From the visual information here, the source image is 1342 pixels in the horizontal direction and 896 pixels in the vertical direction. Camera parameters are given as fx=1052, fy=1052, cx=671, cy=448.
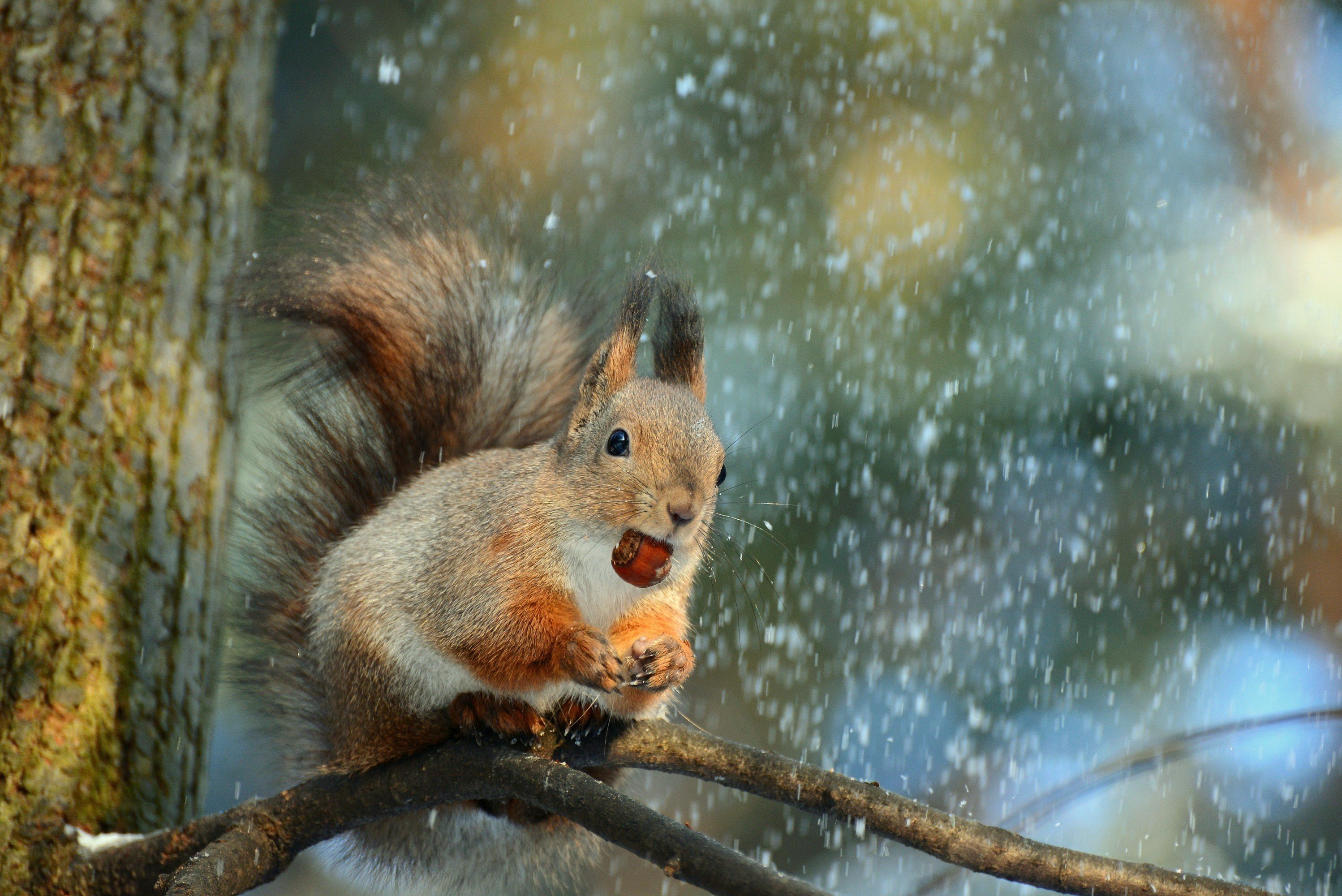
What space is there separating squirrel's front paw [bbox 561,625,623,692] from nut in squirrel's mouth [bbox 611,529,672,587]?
0.22ft

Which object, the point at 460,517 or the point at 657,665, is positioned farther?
the point at 460,517

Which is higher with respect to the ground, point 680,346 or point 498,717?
point 680,346

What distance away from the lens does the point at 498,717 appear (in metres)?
1.06

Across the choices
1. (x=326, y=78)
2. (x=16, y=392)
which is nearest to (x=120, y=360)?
(x=16, y=392)

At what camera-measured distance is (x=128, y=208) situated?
3.99 ft

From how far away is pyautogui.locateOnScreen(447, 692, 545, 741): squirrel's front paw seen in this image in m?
1.05

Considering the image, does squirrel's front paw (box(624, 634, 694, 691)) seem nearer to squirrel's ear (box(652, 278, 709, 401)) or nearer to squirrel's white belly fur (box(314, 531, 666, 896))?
squirrel's white belly fur (box(314, 531, 666, 896))

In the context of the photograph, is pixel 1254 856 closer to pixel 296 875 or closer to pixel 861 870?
pixel 861 870

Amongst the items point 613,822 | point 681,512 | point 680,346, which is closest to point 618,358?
point 680,346

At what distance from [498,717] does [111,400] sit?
577 mm

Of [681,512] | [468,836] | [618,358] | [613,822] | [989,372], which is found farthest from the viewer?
[989,372]

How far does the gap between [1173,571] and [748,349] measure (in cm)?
98

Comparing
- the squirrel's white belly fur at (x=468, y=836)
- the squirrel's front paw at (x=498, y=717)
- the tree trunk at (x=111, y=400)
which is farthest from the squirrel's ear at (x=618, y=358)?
the tree trunk at (x=111, y=400)

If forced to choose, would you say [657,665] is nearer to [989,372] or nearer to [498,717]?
[498,717]
